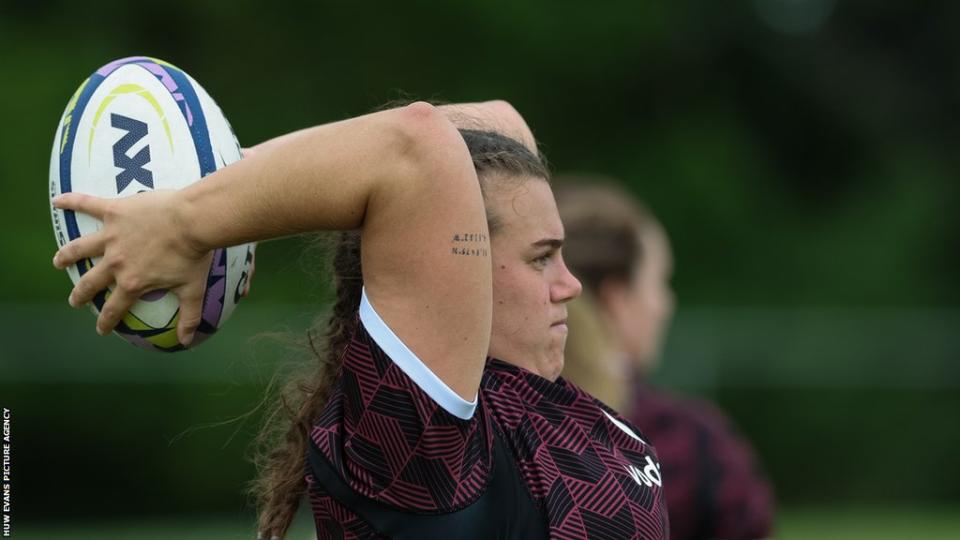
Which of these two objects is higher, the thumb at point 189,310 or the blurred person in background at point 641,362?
the thumb at point 189,310

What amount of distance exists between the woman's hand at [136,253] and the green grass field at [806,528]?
6958 mm

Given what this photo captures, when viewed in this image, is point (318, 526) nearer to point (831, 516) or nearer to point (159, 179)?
point (159, 179)

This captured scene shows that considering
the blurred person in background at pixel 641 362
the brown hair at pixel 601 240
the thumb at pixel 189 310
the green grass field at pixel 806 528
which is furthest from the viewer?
the green grass field at pixel 806 528

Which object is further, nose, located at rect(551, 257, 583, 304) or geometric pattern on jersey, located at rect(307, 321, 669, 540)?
nose, located at rect(551, 257, 583, 304)

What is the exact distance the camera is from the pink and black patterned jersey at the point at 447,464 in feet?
6.48

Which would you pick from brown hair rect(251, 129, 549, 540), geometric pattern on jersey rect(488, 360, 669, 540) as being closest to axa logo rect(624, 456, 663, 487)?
geometric pattern on jersey rect(488, 360, 669, 540)

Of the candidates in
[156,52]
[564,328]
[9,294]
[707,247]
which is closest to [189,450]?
[9,294]

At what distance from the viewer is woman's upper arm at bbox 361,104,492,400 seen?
75.5 inches

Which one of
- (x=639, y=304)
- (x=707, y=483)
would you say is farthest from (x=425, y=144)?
(x=639, y=304)

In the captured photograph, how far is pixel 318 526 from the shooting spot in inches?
85.2

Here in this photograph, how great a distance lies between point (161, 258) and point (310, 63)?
13480 millimetres

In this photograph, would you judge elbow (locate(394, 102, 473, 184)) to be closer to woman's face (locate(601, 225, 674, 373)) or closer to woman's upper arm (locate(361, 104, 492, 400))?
woman's upper arm (locate(361, 104, 492, 400))

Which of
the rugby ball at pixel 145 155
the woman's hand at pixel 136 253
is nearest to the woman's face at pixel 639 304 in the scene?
the rugby ball at pixel 145 155

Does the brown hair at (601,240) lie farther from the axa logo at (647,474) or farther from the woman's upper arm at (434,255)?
the woman's upper arm at (434,255)
